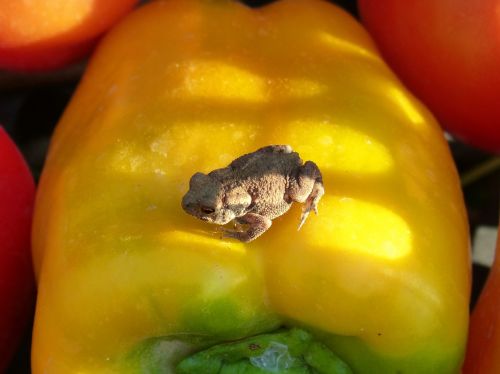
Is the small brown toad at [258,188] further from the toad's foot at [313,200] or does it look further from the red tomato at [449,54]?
the red tomato at [449,54]

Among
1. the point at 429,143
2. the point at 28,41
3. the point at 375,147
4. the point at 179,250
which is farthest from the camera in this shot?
the point at 28,41

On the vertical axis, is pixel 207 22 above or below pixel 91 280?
above

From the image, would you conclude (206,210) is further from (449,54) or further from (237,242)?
(449,54)

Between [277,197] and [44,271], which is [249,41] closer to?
[277,197]

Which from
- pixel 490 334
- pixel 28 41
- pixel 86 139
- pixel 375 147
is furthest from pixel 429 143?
pixel 28 41

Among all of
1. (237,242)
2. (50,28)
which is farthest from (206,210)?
(50,28)

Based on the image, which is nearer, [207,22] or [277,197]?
[277,197]
